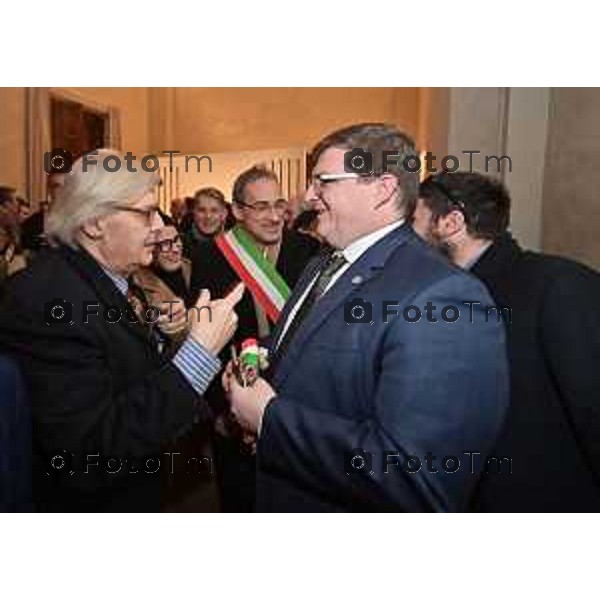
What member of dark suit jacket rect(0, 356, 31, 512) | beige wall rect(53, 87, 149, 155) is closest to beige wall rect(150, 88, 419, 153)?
beige wall rect(53, 87, 149, 155)

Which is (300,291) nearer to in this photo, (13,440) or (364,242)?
(364,242)

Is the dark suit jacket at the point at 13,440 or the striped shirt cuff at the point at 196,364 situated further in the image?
the striped shirt cuff at the point at 196,364

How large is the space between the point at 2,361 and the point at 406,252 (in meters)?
0.81

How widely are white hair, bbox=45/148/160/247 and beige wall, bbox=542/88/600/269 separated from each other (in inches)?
96.1

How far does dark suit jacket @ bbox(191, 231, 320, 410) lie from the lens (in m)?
2.76

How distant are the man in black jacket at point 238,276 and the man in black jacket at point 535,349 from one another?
0.85 meters

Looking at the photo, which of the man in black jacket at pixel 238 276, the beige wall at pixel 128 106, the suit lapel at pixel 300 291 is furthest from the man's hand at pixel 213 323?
the beige wall at pixel 128 106

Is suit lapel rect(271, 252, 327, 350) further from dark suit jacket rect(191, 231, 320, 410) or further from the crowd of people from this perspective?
dark suit jacket rect(191, 231, 320, 410)

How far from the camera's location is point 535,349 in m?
1.88

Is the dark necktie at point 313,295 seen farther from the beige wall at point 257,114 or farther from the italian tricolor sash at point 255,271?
the beige wall at point 257,114

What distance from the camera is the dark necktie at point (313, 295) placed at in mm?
1765

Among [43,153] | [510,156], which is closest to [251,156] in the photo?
[43,153]

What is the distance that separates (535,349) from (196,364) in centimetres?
81

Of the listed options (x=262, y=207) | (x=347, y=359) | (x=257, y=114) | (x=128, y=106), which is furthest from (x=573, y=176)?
(x=128, y=106)
